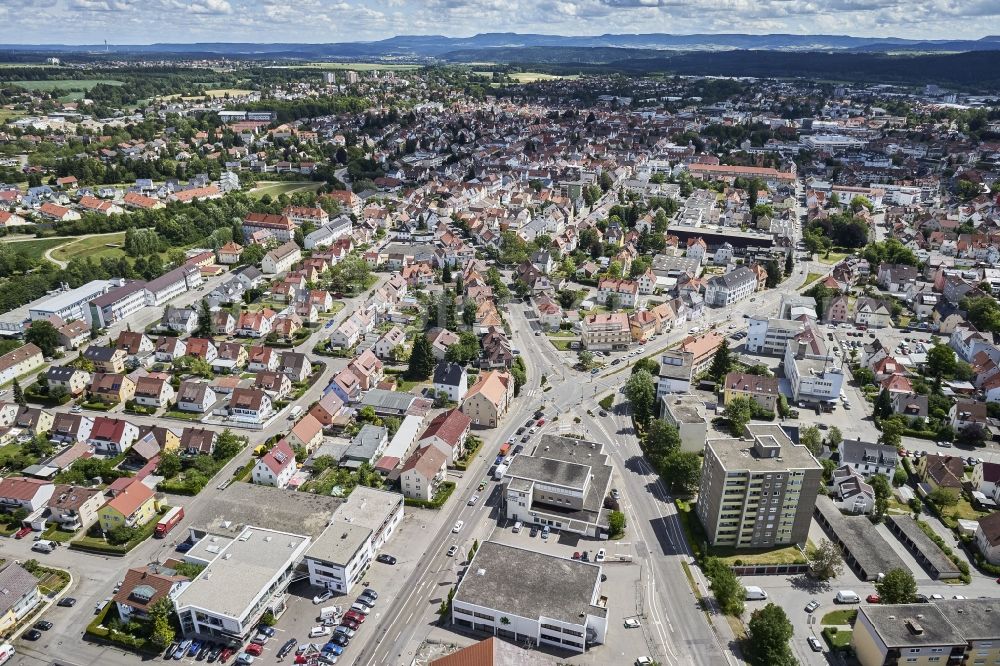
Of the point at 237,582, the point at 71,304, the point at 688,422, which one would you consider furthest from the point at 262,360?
the point at 688,422

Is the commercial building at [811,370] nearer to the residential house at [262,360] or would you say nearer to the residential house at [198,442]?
the residential house at [262,360]

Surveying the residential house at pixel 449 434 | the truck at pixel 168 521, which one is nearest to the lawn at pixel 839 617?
the residential house at pixel 449 434

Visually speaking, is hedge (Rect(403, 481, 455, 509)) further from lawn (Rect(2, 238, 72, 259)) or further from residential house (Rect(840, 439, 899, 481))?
lawn (Rect(2, 238, 72, 259))

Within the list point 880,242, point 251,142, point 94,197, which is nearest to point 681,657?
point 880,242

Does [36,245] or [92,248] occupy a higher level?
[92,248]

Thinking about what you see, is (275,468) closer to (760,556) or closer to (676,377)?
(760,556)

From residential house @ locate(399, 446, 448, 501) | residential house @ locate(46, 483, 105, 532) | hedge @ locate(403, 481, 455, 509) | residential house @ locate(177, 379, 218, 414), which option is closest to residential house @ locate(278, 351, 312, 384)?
residential house @ locate(177, 379, 218, 414)
